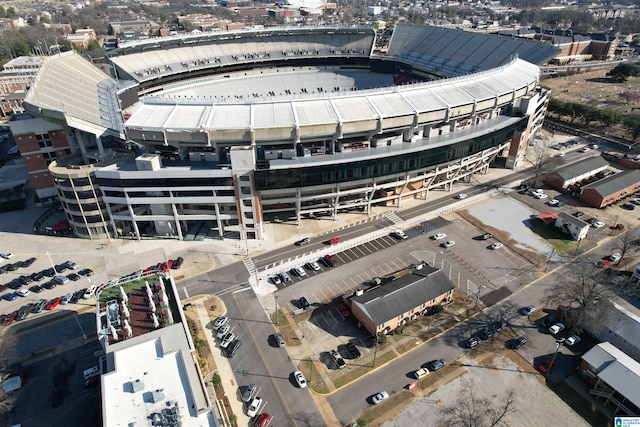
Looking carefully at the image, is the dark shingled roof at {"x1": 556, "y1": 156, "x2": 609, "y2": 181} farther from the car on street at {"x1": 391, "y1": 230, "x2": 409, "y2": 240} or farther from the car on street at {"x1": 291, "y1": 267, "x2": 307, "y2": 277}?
the car on street at {"x1": 291, "y1": 267, "x2": 307, "y2": 277}

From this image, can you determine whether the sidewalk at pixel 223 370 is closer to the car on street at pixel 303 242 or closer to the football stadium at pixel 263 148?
the car on street at pixel 303 242

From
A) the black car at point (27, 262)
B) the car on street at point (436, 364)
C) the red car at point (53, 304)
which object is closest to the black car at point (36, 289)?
the red car at point (53, 304)

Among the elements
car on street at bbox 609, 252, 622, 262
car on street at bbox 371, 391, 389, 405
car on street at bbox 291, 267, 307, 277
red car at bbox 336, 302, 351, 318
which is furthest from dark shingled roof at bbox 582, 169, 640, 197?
car on street at bbox 371, 391, 389, 405

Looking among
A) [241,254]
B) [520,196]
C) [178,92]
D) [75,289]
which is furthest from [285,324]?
[178,92]

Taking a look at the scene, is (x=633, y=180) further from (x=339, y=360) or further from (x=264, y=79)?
(x=264, y=79)

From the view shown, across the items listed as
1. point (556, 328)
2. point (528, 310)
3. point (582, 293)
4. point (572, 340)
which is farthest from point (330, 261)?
point (582, 293)

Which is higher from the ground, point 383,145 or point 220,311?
point 383,145
